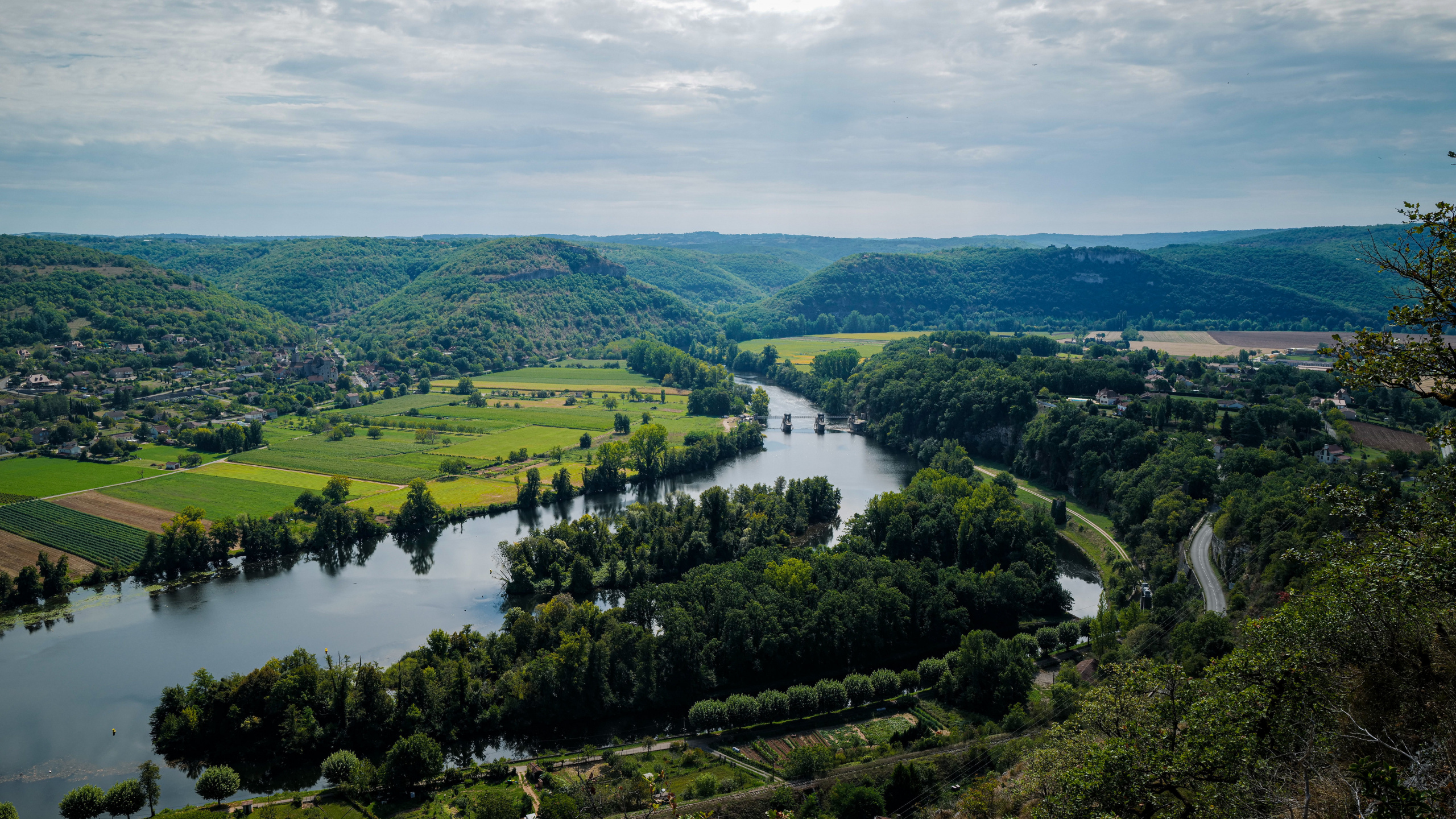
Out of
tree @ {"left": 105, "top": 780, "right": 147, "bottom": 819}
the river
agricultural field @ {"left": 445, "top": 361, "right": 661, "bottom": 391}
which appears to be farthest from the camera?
agricultural field @ {"left": 445, "top": 361, "right": 661, "bottom": 391}

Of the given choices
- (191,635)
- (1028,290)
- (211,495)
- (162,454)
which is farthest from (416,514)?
(1028,290)

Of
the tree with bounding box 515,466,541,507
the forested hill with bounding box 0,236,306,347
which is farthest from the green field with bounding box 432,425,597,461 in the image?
the forested hill with bounding box 0,236,306,347

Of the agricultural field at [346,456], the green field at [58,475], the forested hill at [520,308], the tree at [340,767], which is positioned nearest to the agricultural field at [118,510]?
the green field at [58,475]

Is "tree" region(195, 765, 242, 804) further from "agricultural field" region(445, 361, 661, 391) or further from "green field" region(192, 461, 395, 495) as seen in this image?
"agricultural field" region(445, 361, 661, 391)

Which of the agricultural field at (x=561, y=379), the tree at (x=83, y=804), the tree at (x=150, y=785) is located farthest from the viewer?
the agricultural field at (x=561, y=379)

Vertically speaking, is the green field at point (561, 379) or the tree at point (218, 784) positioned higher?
the green field at point (561, 379)

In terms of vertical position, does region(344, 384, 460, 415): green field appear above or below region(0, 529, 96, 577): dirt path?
above

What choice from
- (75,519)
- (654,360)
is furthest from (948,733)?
(654,360)

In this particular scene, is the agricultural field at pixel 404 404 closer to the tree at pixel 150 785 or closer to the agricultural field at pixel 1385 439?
the tree at pixel 150 785
